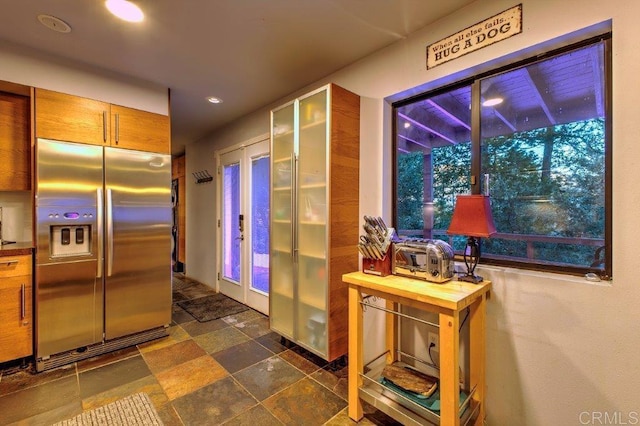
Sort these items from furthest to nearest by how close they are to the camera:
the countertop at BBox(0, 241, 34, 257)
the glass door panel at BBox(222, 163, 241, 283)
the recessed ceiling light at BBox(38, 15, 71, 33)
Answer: the glass door panel at BBox(222, 163, 241, 283), the countertop at BBox(0, 241, 34, 257), the recessed ceiling light at BBox(38, 15, 71, 33)

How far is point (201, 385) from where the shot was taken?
2.04 metres

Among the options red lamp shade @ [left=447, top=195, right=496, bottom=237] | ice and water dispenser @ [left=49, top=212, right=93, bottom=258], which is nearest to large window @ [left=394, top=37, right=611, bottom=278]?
red lamp shade @ [left=447, top=195, right=496, bottom=237]

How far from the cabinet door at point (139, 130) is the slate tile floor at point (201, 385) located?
1.89 metres

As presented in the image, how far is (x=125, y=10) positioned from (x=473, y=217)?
251 centimetres

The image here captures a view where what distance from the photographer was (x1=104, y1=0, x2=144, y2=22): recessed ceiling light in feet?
5.70

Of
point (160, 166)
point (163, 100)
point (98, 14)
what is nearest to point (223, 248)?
point (160, 166)

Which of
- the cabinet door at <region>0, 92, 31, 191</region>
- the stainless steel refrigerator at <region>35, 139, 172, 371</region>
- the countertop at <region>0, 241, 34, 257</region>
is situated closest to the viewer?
the countertop at <region>0, 241, 34, 257</region>

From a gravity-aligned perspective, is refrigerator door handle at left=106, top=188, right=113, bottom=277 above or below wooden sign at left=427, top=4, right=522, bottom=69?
below

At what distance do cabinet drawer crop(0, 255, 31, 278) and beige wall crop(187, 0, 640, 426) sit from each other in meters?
3.22

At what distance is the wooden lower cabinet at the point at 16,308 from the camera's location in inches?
82.9

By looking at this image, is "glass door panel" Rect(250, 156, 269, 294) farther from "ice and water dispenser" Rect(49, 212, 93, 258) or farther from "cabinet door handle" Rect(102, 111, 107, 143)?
"ice and water dispenser" Rect(49, 212, 93, 258)

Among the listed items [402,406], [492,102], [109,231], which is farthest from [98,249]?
[492,102]

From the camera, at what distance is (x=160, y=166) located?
274cm

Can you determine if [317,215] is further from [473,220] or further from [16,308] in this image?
[16,308]
